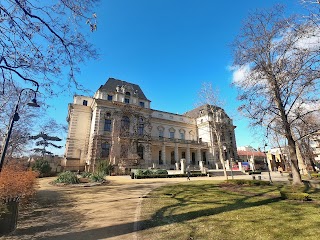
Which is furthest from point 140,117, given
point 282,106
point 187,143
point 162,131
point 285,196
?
point 285,196

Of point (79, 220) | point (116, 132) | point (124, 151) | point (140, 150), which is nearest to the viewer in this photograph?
point (79, 220)

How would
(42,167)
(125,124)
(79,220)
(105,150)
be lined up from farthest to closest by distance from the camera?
(125,124) < (105,150) < (42,167) < (79,220)

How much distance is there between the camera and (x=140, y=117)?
42156mm

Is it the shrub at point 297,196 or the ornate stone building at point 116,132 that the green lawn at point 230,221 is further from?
the ornate stone building at point 116,132

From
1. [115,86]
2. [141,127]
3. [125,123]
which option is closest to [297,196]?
[125,123]

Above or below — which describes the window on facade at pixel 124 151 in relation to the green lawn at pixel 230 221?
above

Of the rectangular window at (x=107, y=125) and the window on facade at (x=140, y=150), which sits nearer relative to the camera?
the rectangular window at (x=107, y=125)

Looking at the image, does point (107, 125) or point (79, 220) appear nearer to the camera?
point (79, 220)

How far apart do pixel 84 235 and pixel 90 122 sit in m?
36.8

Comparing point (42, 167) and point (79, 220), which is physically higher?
point (42, 167)

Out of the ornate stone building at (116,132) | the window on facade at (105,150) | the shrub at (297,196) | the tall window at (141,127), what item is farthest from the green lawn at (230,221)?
the tall window at (141,127)

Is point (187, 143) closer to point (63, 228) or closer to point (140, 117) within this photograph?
point (140, 117)

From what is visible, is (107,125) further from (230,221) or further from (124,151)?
(230,221)

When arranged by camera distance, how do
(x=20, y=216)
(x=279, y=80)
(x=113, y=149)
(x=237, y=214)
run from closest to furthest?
(x=237, y=214), (x=20, y=216), (x=279, y=80), (x=113, y=149)
